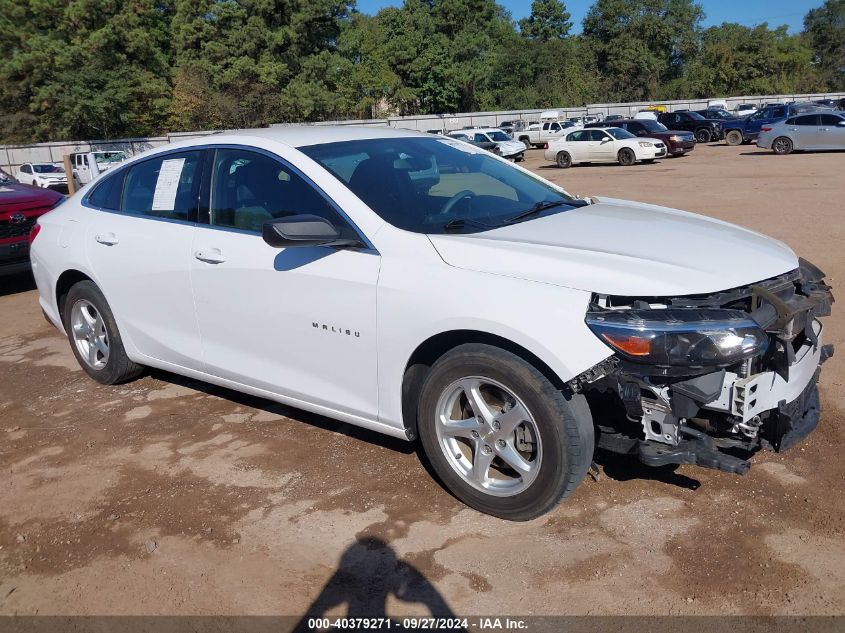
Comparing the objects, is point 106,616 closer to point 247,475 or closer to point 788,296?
point 247,475

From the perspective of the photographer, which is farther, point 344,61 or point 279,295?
point 344,61

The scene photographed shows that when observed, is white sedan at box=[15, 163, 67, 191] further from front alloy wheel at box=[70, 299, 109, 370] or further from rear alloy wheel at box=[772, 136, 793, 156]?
rear alloy wheel at box=[772, 136, 793, 156]

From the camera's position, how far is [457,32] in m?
67.6

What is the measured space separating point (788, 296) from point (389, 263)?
1.76 meters

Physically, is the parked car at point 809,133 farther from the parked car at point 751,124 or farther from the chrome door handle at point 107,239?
the chrome door handle at point 107,239

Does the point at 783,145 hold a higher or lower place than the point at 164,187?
lower

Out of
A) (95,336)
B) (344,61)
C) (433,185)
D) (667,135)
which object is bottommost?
(95,336)

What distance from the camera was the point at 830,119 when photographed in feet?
88.0

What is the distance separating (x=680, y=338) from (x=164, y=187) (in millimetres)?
3212

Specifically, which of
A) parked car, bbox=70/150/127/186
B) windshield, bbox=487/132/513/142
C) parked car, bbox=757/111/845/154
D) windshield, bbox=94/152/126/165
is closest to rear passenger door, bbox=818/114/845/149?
parked car, bbox=757/111/845/154

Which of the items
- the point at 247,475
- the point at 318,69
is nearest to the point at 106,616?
the point at 247,475

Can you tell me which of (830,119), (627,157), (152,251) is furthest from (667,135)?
(152,251)

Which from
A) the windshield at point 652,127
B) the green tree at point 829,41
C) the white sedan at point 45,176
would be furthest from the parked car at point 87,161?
the green tree at point 829,41

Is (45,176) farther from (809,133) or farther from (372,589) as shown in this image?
(372,589)
